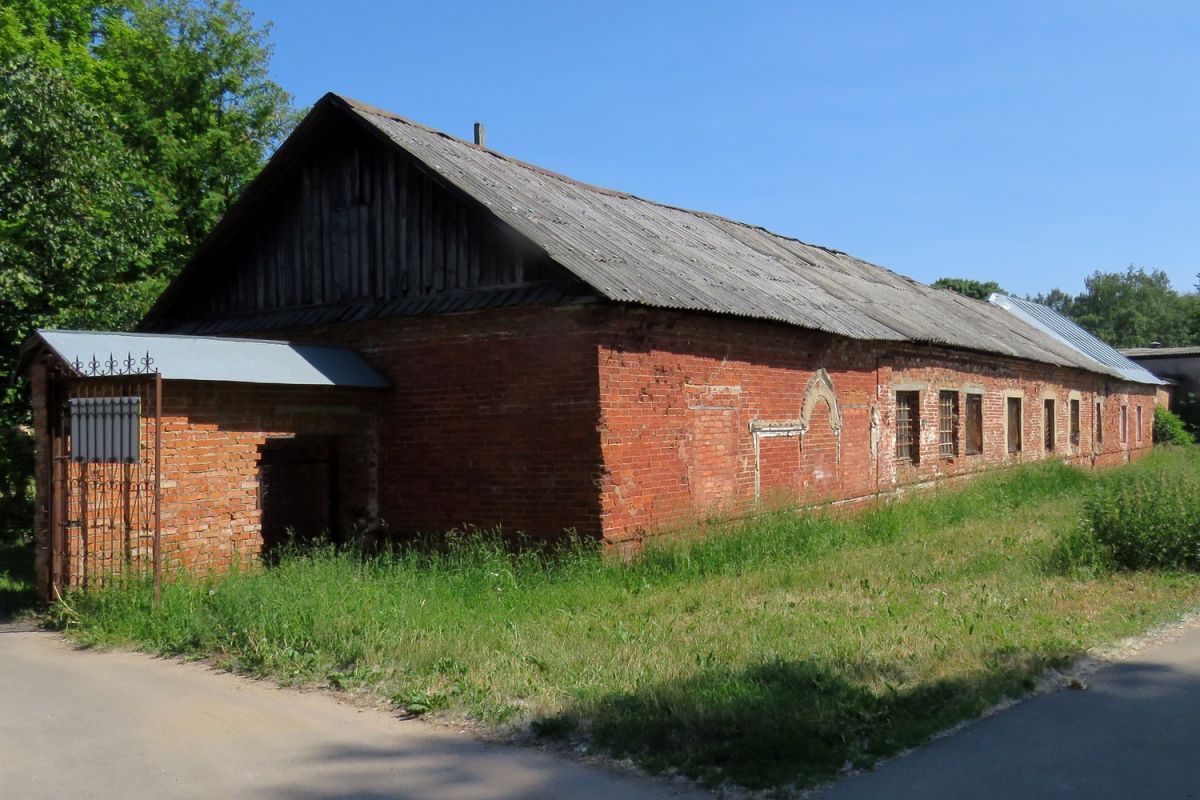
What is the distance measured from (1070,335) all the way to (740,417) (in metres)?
25.7

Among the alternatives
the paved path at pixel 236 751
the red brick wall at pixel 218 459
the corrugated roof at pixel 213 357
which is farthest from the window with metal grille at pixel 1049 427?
the paved path at pixel 236 751

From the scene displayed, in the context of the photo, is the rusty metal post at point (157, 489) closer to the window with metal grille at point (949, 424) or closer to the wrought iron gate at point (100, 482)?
the wrought iron gate at point (100, 482)

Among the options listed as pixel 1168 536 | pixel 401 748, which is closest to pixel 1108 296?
pixel 1168 536

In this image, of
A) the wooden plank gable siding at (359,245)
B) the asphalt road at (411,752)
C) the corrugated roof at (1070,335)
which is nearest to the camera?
the asphalt road at (411,752)

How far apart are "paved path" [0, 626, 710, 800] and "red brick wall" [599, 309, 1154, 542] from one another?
421cm

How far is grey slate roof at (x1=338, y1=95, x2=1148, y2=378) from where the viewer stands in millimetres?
10242

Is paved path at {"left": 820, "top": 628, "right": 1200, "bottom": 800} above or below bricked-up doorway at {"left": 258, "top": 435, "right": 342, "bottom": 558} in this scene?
below

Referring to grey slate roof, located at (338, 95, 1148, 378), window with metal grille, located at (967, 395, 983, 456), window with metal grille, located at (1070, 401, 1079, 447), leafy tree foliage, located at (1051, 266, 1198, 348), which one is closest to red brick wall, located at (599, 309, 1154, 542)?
grey slate roof, located at (338, 95, 1148, 378)

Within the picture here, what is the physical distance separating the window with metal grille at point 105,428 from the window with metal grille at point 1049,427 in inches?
794

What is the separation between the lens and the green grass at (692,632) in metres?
5.14

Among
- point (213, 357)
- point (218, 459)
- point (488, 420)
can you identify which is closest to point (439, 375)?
point (488, 420)

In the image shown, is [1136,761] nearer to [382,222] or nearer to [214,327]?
[382,222]

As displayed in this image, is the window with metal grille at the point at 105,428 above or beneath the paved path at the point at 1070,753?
above

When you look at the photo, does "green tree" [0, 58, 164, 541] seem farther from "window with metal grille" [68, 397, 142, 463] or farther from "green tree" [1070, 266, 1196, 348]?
"green tree" [1070, 266, 1196, 348]
